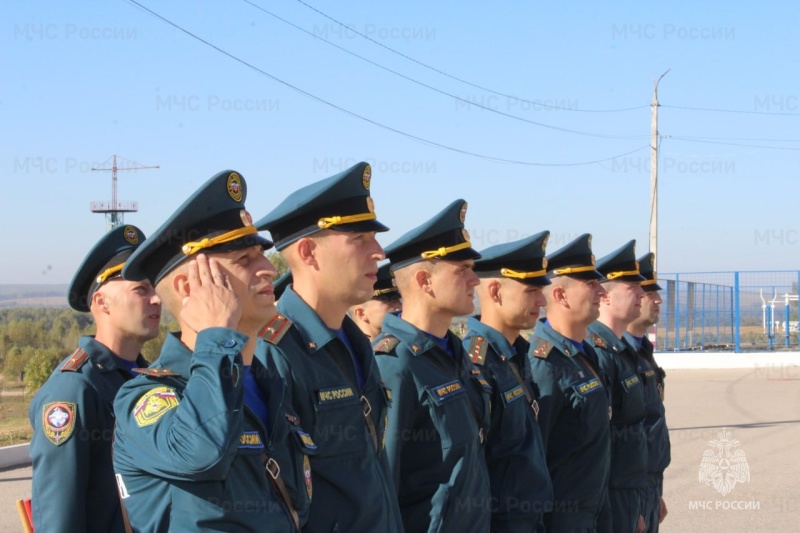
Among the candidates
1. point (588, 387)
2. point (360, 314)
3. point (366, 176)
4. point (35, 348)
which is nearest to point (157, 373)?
point (366, 176)

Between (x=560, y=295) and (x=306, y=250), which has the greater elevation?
(x=306, y=250)

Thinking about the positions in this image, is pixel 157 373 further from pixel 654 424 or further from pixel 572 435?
pixel 654 424

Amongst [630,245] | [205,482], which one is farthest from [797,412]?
[205,482]

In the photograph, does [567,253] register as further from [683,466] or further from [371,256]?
[683,466]

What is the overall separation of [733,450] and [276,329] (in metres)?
9.50

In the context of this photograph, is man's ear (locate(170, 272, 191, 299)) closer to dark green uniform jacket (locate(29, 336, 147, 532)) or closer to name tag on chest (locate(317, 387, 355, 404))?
name tag on chest (locate(317, 387, 355, 404))

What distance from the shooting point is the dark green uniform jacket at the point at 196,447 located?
2.31 metres

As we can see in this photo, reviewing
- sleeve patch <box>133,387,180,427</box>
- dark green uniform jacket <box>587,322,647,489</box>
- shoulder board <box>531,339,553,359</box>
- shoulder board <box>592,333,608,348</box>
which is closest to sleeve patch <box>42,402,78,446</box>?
sleeve patch <box>133,387,180,427</box>

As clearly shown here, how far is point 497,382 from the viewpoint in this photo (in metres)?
4.52

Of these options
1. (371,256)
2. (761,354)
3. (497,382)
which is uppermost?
(371,256)

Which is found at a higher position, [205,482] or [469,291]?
[469,291]

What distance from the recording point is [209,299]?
254cm

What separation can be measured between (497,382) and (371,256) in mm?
1314

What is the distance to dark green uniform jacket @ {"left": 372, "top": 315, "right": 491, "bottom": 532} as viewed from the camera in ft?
Answer: 12.3
